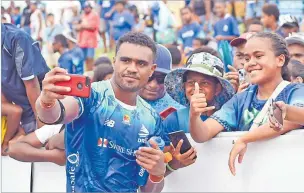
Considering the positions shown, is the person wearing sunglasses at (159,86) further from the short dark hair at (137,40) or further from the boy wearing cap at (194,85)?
the short dark hair at (137,40)

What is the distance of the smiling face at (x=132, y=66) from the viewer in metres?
4.02

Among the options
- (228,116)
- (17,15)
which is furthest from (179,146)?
(17,15)

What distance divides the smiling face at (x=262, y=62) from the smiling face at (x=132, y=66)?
589 mm

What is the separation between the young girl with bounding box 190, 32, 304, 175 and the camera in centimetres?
411

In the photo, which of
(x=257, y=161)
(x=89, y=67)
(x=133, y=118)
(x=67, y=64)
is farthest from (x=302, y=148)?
(x=89, y=67)

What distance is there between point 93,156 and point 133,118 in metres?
0.30

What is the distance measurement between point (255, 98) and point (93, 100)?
1.01 m

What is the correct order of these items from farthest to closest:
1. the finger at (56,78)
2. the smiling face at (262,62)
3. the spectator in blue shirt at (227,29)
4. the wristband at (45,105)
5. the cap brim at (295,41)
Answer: the spectator in blue shirt at (227,29)
the cap brim at (295,41)
the smiling face at (262,62)
the wristband at (45,105)
the finger at (56,78)

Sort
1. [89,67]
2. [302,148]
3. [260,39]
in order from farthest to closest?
1. [89,67]
2. [260,39]
3. [302,148]

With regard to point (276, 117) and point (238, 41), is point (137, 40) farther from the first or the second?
point (238, 41)

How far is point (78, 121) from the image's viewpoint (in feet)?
13.0

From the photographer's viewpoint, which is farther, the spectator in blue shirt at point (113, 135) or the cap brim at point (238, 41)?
the cap brim at point (238, 41)

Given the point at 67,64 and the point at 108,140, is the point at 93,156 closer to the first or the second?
the point at 108,140

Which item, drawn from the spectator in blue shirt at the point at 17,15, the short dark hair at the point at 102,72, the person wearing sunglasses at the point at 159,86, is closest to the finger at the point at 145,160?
the person wearing sunglasses at the point at 159,86
